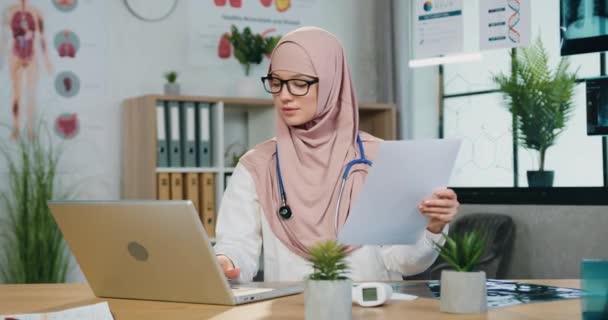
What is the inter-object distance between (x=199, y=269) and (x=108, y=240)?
22 centimetres

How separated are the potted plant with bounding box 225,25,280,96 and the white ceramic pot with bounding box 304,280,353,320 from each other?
3.38 meters

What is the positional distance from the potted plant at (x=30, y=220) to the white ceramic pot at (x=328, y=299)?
2.96m

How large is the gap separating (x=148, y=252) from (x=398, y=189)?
0.53 metres

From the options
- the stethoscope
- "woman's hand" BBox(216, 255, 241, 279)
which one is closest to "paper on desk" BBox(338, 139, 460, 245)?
"woman's hand" BBox(216, 255, 241, 279)

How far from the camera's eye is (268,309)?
164cm

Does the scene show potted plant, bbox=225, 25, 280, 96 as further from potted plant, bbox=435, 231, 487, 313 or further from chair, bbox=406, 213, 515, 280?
potted plant, bbox=435, 231, 487, 313

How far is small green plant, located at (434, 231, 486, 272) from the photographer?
5.03 feet

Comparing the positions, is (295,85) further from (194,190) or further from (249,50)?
(249,50)

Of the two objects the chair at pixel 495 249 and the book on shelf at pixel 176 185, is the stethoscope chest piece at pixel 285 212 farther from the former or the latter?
the book on shelf at pixel 176 185

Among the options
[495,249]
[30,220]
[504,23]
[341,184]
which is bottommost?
[495,249]

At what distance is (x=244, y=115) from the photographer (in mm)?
4965

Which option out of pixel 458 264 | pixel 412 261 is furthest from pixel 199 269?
pixel 412 261

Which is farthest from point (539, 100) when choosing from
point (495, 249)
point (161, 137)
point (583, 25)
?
point (161, 137)

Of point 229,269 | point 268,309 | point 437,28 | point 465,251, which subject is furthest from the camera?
point 437,28
